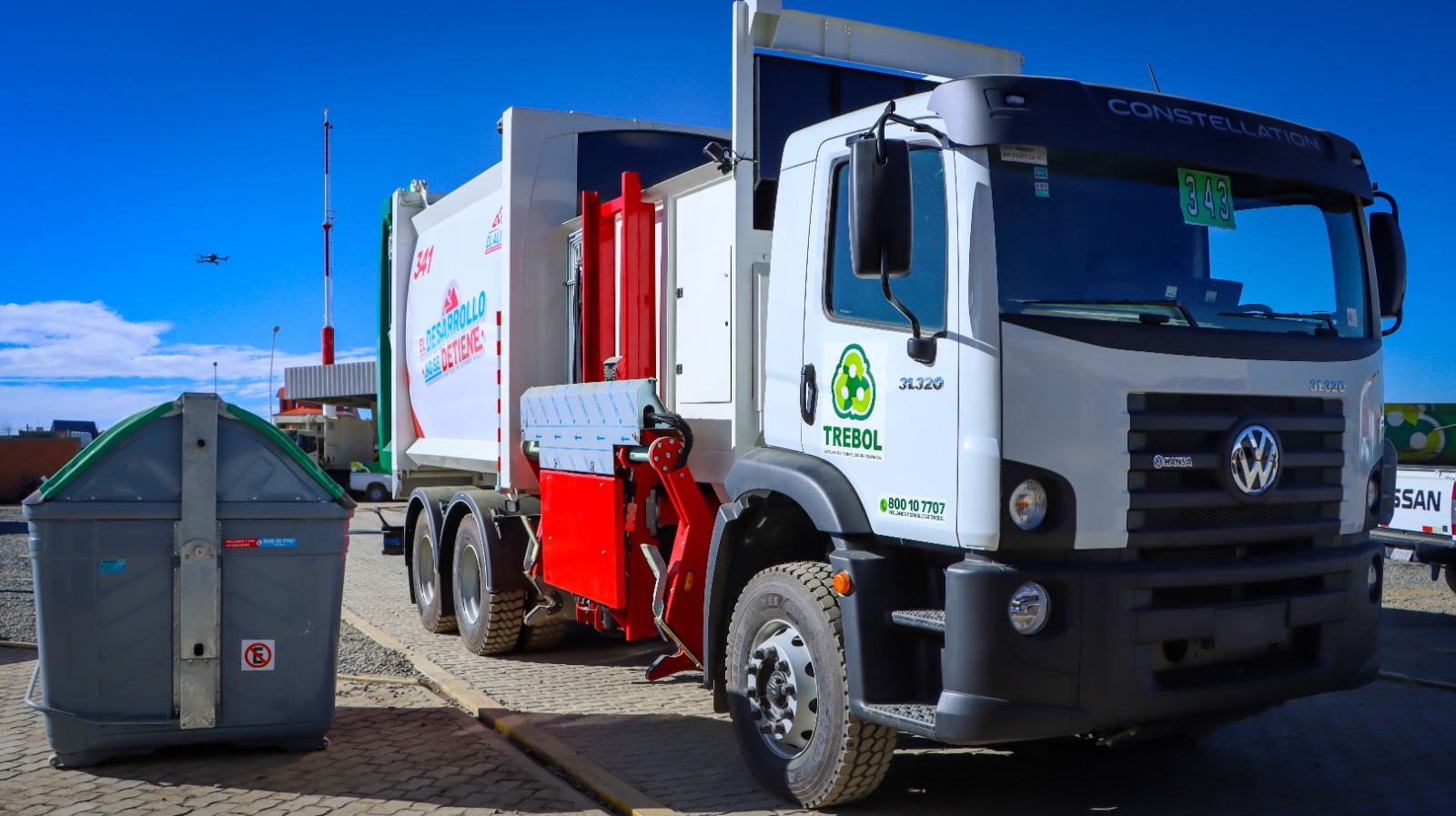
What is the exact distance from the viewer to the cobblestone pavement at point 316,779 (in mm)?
4867

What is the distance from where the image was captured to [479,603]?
830 cm

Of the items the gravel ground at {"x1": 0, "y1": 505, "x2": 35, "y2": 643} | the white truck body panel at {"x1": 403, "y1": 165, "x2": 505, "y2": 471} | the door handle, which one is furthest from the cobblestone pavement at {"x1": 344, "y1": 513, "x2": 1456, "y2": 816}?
the gravel ground at {"x1": 0, "y1": 505, "x2": 35, "y2": 643}

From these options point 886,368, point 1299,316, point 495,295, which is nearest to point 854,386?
point 886,368

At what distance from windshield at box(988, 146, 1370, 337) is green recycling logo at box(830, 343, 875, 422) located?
2.19 ft

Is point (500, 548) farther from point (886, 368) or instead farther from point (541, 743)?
point (886, 368)

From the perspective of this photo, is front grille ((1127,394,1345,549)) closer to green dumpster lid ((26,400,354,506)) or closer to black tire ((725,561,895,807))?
black tire ((725,561,895,807))

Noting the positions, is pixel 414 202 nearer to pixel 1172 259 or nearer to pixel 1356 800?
pixel 1172 259

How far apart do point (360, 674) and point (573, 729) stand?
81.0 inches

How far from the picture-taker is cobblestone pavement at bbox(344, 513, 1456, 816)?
4.85 m

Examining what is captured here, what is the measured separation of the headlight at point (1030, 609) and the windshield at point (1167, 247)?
920 mm

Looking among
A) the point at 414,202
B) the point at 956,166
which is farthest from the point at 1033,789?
the point at 414,202

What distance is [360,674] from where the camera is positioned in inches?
295

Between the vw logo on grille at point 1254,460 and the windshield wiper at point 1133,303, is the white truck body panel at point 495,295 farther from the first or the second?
the vw logo on grille at point 1254,460

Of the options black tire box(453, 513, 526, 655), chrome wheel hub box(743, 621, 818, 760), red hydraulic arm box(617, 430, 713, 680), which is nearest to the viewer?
chrome wheel hub box(743, 621, 818, 760)
